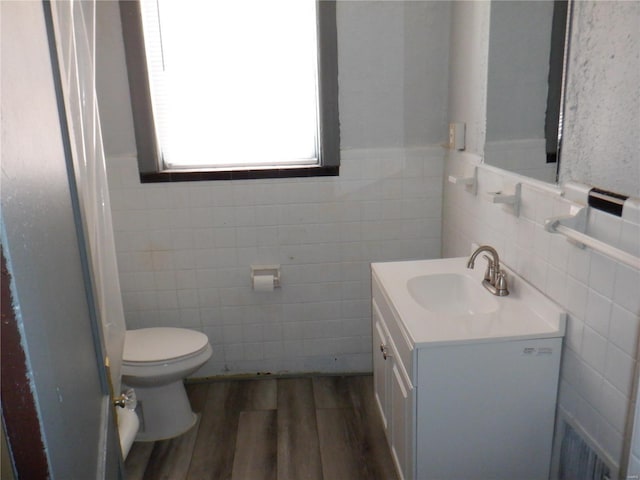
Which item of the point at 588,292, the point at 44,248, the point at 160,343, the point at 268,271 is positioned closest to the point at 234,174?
the point at 268,271

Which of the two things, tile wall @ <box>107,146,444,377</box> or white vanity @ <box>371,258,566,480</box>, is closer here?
white vanity @ <box>371,258,566,480</box>

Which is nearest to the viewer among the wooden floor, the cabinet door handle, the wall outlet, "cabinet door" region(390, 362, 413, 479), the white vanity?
the white vanity

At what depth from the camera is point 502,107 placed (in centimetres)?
211

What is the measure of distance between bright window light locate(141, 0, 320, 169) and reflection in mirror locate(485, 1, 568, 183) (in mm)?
960

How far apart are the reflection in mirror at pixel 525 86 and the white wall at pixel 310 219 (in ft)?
2.04

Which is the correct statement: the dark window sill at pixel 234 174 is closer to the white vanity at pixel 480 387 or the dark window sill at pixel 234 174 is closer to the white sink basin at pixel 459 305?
the white sink basin at pixel 459 305

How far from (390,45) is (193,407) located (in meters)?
2.13

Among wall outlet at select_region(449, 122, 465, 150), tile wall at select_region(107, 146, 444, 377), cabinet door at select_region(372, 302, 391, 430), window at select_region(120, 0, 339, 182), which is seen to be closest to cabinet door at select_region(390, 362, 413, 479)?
cabinet door at select_region(372, 302, 391, 430)

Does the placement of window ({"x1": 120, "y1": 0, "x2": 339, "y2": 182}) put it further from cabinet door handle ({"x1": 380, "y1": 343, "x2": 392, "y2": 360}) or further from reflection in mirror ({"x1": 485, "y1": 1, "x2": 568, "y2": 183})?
cabinet door handle ({"x1": 380, "y1": 343, "x2": 392, "y2": 360})

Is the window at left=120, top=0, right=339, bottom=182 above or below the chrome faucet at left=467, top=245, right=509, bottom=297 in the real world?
above

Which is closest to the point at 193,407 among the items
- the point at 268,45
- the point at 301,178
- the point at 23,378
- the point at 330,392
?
the point at 330,392

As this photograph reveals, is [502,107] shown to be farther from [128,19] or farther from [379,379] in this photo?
[128,19]

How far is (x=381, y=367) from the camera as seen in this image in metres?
2.28

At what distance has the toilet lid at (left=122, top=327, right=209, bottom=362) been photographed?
2.53m
